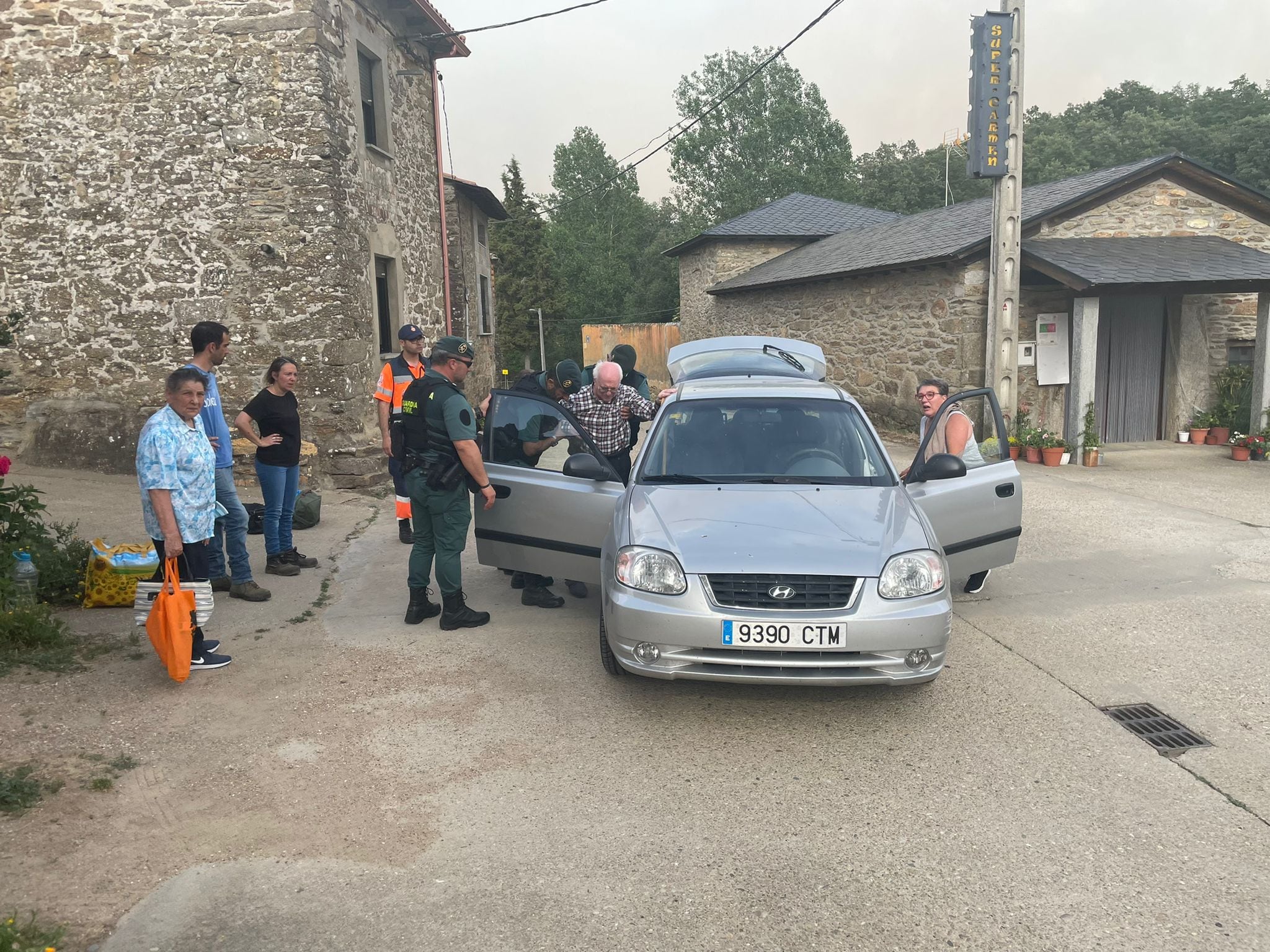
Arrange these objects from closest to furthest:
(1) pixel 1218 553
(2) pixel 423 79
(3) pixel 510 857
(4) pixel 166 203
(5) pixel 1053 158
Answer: (3) pixel 510 857, (1) pixel 1218 553, (4) pixel 166 203, (2) pixel 423 79, (5) pixel 1053 158

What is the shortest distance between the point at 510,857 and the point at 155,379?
937 cm

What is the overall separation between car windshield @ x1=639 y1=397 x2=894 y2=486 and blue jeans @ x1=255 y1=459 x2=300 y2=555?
315cm

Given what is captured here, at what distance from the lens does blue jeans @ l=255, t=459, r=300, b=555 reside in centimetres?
697

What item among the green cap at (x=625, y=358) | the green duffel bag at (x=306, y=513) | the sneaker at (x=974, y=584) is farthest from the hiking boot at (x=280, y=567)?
the sneaker at (x=974, y=584)

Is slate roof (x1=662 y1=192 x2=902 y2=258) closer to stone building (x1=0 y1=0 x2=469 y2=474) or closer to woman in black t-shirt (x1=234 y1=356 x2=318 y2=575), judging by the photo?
stone building (x1=0 y1=0 x2=469 y2=474)

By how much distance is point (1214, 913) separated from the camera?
2939mm

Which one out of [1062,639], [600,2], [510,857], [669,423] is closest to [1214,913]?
[510,857]

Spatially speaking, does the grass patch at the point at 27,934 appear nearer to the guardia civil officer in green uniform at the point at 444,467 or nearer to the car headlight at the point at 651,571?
the car headlight at the point at 651,571

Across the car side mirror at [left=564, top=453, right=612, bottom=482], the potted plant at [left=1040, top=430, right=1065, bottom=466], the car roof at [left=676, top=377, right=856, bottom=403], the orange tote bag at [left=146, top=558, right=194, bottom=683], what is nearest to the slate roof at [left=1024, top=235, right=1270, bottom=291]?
the potted plant at [left=1040, top=430, right=1065, bottom=466]

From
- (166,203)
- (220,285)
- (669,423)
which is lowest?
(669,423)

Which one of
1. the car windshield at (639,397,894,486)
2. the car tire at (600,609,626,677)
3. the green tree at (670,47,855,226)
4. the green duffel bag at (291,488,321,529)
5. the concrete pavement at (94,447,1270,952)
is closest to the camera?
the concrete pavement at (94,447,1270,952)

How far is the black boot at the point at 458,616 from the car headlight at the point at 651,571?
1.81m

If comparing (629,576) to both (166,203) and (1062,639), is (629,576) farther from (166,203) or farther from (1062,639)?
(166,203)

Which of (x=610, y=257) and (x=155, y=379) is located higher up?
(x=610, y=257)
